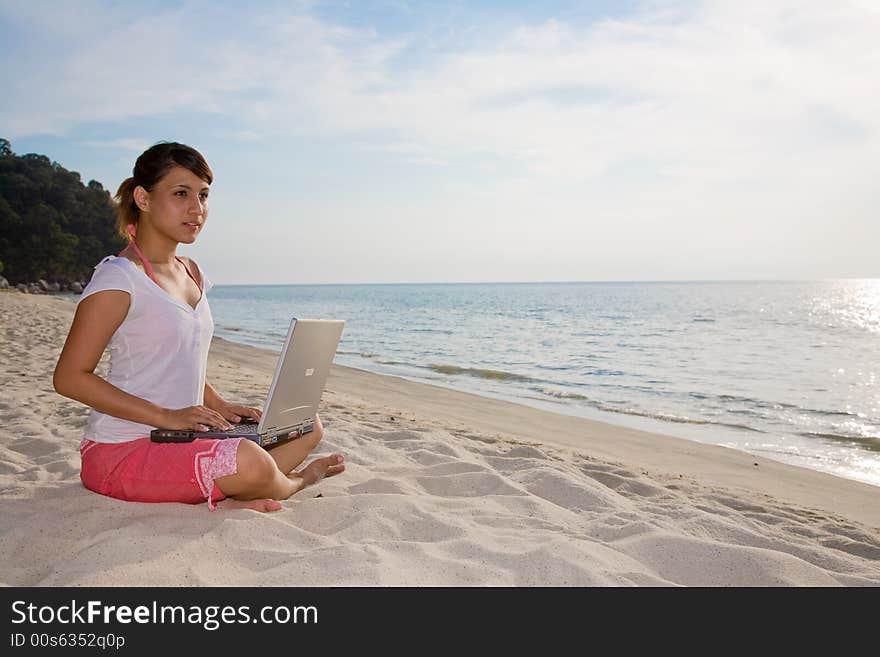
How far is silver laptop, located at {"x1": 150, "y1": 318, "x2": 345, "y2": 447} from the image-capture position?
331 centimetres

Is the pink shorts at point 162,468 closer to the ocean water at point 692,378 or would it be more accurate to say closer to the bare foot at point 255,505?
the bare foot at point 255,505

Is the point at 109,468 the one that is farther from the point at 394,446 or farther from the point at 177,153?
the point at 394,446

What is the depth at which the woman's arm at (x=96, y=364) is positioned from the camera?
3.08 metres

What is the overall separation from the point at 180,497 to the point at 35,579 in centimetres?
76

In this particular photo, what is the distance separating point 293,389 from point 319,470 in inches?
35.6

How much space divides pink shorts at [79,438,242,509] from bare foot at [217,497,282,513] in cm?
16

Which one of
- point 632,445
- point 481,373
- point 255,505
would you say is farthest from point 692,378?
point 255,505

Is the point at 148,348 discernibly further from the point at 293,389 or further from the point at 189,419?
the point at 293,389

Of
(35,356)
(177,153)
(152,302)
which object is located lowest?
(35,356)

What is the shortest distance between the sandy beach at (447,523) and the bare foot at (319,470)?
0.09 meters

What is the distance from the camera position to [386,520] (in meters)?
3.48

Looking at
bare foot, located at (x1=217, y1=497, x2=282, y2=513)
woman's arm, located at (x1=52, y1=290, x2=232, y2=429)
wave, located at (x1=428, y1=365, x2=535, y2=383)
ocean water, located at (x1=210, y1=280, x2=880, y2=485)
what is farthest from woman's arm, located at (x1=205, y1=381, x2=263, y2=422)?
wave, located at (x1=428, y1=365, x2=535, y2=383)

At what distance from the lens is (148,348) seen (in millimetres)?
3307
